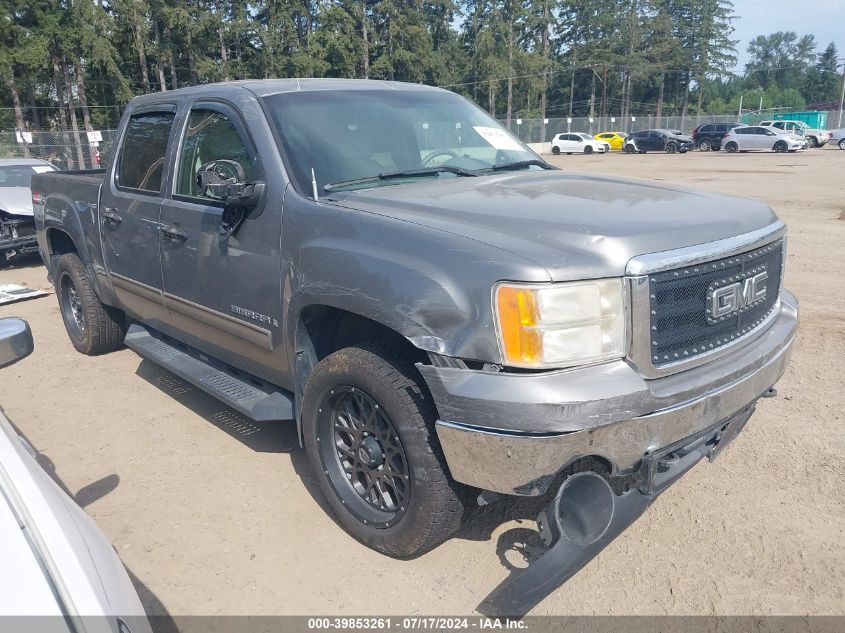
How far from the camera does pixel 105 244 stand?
4.98 m

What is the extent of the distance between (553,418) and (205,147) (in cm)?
273

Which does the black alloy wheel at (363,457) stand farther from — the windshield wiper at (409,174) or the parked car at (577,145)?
the parked car at (577,145)

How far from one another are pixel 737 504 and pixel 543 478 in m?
1.47

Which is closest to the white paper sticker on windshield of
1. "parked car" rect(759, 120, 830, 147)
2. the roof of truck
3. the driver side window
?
the roof of truck

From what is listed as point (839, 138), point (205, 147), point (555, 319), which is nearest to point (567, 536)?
point (555, 319)

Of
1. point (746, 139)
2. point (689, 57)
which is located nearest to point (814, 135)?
point (746, 139)

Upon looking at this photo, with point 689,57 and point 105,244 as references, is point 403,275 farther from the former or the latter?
point 689,57

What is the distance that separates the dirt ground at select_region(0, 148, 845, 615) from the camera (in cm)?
279

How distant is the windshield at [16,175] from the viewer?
1104 centimetres

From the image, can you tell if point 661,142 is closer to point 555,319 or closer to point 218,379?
point 218,379

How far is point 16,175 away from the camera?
37.1 feet

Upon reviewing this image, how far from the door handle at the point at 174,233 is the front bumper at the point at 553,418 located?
2.09 m

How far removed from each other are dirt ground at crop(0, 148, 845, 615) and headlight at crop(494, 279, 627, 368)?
3.53ft

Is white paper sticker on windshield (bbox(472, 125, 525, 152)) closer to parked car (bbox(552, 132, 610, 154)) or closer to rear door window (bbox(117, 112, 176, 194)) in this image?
rear door window (bbox(117, 112, 176, 194))
